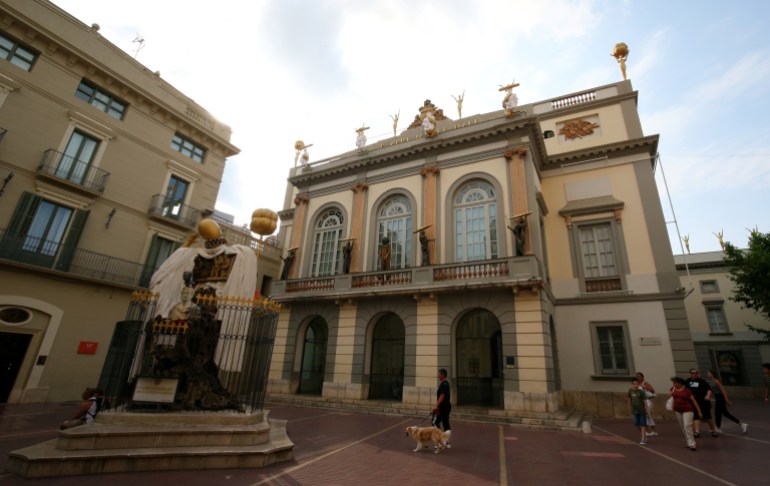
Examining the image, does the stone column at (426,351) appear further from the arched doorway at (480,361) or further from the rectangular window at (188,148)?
the rectangular window at (188,148)

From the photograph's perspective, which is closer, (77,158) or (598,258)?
(77,158)

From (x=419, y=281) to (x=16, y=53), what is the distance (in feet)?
60.2

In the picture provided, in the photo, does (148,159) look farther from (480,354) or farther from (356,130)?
(480,354)

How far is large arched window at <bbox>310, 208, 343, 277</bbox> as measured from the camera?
746 inches

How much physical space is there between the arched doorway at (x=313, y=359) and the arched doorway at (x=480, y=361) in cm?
694

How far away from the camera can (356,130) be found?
21.1 meters

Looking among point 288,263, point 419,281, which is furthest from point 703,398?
point 288,263

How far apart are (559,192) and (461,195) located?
5035 millimetres

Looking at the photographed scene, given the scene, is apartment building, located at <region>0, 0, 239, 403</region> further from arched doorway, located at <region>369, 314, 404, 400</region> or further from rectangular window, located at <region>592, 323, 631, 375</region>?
rectangular window, located at <region>592, 323, 631, 375</region>

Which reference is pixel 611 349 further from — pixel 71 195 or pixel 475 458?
pixel 71 195

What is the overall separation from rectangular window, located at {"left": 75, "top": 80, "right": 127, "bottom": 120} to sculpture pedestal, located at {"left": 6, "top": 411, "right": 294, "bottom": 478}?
16.2 metres

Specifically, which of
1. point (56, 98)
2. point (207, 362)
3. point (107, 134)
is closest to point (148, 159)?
point (107, 134)

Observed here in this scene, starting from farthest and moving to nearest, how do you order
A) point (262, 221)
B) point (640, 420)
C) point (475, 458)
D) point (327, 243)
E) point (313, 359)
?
point (327, 243), point (313, 359), point (640, 420), point (262, 221), point (475, 458)

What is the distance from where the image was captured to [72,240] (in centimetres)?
1459
